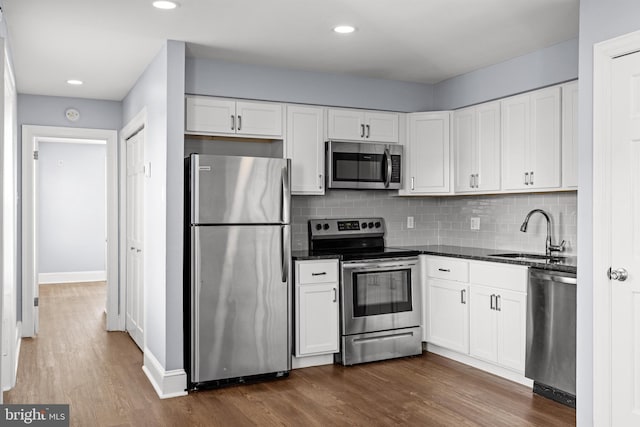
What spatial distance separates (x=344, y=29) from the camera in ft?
12.1

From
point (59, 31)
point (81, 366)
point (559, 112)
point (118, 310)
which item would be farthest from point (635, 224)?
point (118, 310)

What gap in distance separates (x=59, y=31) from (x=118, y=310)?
319 cm

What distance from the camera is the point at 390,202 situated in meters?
5.47

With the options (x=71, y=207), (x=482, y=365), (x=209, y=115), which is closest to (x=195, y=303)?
(x=209, y=115)

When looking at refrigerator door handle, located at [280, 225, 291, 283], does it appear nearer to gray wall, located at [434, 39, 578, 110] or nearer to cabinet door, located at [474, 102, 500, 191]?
cabinet door, located at [474, 102, 500, 191]

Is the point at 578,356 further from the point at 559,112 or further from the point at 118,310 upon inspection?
the point at 118,310

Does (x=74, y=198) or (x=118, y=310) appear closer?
(x=118, y=310)

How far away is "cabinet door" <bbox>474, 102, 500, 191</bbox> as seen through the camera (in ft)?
14.9

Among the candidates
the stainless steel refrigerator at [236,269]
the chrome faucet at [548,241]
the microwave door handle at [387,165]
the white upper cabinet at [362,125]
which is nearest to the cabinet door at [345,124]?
the white upper cabinet at [362,125]

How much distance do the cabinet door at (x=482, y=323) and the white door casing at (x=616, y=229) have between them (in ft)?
4.05

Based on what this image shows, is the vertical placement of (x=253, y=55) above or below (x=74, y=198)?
above

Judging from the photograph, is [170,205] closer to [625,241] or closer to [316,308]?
[316,308]

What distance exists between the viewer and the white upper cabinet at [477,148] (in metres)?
A: 4.57

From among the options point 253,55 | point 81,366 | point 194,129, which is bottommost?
point 81,366
